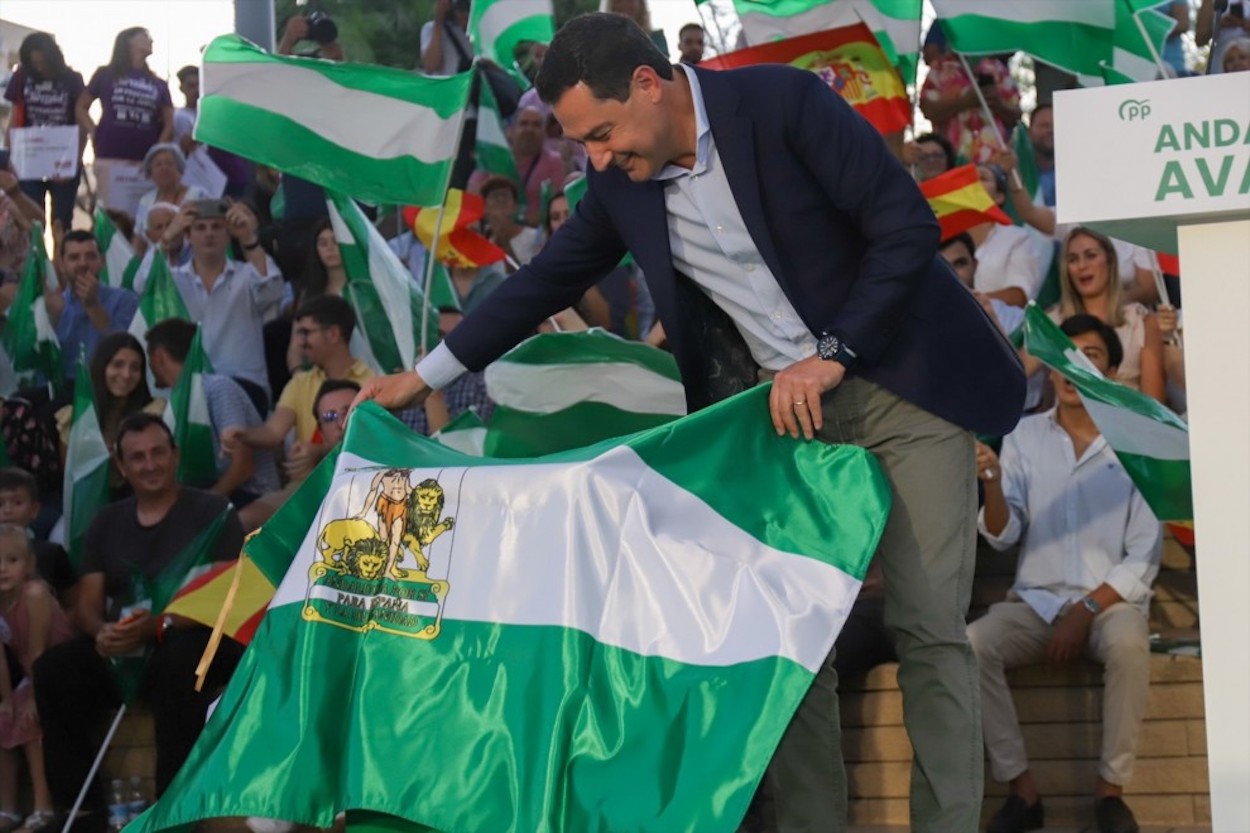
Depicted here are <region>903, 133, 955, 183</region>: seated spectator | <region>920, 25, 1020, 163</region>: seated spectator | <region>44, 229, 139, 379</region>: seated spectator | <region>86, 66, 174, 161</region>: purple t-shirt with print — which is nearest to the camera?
<region>903, 133, 955, 183</region>: seated spectator

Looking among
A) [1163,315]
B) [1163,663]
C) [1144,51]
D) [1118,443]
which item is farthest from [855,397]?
[1144,51]

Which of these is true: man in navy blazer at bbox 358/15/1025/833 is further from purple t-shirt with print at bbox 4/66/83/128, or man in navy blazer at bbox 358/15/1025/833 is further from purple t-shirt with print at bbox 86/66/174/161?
purple t-shirt with print at bbox 4/66/83/128

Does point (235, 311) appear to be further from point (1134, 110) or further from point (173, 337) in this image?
point (1134, 110)

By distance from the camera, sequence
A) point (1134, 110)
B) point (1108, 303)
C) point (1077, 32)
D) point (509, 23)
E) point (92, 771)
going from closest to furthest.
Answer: point (1134, 110)
point (92, 771)
point (1108, 303)
point (1077, 32)
point (509, 23)

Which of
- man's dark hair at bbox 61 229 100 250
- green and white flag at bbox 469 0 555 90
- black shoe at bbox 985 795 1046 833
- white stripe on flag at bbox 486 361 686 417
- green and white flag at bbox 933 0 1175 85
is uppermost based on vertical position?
green and white flag at bbox 469 0 555 90

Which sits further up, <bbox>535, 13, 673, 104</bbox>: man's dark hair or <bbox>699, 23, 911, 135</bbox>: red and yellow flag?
<bbox>699, 23, 911, 135</bbox>: red and yellow flag

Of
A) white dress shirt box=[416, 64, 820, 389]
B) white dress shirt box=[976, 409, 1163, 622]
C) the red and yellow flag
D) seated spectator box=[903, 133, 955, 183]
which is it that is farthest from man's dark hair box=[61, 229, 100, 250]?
white dress shirt box=[416, 64, 820, 389]

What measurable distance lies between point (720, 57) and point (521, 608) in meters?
6.19

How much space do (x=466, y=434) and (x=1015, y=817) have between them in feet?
7.82

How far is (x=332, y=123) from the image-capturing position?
8211mm

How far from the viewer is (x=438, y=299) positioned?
9.25 meters

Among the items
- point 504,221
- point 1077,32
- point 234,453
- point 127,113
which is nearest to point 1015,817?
point 234,453

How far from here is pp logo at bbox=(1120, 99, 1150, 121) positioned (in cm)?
328

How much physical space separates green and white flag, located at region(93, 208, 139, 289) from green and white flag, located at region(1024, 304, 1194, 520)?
6601 mm
